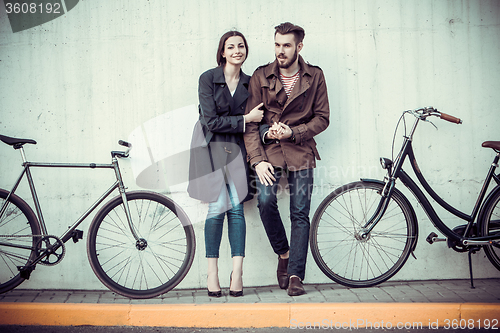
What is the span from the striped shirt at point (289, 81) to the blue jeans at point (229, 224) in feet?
3.24

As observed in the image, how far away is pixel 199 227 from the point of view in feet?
13.8

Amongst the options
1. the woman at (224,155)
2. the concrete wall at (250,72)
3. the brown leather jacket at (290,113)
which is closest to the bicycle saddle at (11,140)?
the concrete wall at (250,72)

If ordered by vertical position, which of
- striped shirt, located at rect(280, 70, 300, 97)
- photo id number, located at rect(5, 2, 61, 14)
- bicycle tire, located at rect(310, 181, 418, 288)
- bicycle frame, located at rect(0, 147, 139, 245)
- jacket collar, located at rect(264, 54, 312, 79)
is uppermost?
photo id number, located at rect(5, 2, 61, 14)

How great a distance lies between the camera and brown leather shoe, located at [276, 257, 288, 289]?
3.97 metres

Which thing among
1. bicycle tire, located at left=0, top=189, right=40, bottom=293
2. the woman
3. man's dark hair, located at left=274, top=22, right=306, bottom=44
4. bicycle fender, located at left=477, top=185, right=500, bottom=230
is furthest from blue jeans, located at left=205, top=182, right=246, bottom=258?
bicycle fender, located at left=477, top=185, right=500, bottom=230

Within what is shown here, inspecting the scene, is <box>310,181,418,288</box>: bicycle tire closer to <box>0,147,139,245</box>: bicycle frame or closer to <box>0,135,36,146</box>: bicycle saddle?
<box>0,147,139,245</box>: bicycle frame

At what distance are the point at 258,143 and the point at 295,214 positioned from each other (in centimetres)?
71

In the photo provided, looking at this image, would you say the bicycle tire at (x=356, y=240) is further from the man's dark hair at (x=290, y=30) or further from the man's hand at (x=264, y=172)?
the man's dark hair at (x=290, y=30)

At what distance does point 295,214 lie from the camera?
375 cm

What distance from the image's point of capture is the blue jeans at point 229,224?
12.4ft

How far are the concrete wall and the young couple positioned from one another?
0.41 meters

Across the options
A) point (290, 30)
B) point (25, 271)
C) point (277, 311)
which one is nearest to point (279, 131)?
point (290, 30)

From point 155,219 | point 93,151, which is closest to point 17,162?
point 93,151

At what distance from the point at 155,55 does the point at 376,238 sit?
9.37 ft
